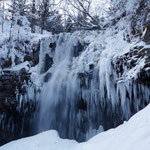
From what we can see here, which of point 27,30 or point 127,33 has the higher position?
point 27,30

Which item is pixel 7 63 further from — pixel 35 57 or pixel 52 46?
pixel 52 46

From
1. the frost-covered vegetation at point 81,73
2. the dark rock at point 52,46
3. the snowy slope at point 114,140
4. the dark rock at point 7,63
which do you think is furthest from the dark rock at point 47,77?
the snowy slope at point 114,140

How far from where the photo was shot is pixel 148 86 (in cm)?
450

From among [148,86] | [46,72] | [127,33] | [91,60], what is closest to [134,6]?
[127,33]

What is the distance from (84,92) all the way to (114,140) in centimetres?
374

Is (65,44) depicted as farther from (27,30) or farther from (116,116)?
(116,116)

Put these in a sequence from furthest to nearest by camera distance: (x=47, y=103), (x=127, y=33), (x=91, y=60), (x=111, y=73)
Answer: (x=47, y=103) → (x=91, y=60) → (x=127, y=33) → (x=111, y=73)

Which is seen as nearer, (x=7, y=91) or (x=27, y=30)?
(x=7, y=91)

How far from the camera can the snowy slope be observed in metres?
1.97

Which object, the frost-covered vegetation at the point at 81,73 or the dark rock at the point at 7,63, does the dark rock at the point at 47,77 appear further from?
the dark rock at the point at 7,63

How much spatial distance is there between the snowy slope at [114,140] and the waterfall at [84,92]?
5.23 feet

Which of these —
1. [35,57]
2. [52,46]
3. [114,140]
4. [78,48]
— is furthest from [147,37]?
[35,57]

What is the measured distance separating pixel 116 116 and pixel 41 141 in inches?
108

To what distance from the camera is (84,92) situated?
20.4ft
